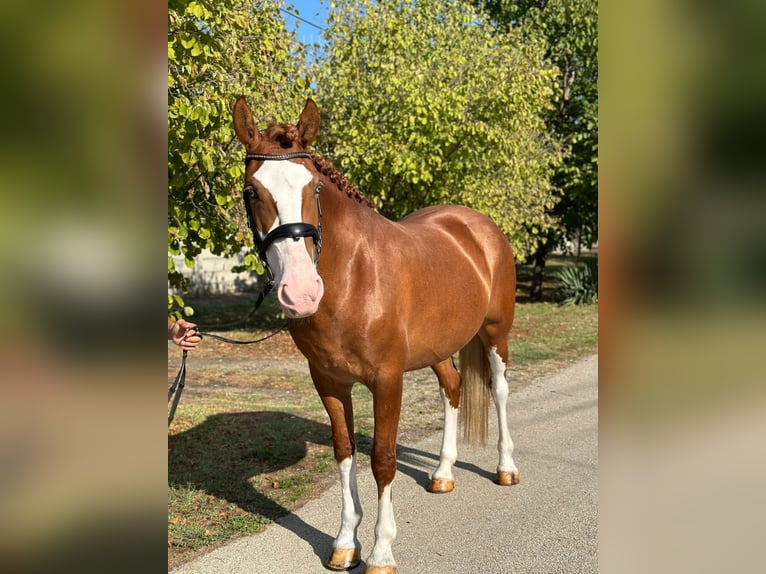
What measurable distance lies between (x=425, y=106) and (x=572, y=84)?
8219mm

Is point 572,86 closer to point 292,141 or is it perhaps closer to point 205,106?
point 205,106

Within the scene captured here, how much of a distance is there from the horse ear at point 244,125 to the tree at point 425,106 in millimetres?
6791

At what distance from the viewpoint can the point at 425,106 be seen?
948cm

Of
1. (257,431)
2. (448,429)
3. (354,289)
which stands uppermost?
(354,289)

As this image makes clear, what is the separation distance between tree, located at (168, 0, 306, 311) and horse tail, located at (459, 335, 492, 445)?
77.0 inches

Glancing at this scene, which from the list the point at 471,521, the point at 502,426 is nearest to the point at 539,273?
the point at 502,426

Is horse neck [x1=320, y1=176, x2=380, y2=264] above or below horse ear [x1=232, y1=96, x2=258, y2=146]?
below

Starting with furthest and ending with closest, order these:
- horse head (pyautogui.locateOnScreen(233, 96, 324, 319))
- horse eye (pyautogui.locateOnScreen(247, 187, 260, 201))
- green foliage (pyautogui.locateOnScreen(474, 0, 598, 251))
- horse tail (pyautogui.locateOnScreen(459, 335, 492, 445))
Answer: green foliage (pyautogui.locateOnScreen(474, 0, 598, 251)) < horse tail (pyautogui.locateOnScreen(459, 335, 492, 445)) < horse eye (pyautogui.locateOnScreen(247, 187, 260, 201)) < horse head (pyautogui.locateOnScreen(233, 96, 324, 319))

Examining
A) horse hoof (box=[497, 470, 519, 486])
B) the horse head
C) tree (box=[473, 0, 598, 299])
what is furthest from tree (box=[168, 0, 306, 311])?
tree (box=[473, 0, 598, 299])

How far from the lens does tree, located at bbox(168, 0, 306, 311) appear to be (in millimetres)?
3824

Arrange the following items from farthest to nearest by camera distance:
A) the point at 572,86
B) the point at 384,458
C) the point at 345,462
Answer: the point at 572,86, the point at 345,462, the point at 384,458

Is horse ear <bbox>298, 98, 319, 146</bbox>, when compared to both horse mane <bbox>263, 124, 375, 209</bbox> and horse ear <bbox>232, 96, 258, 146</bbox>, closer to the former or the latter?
horse mane <bbox>263, 124, 375, 209</bbox>
